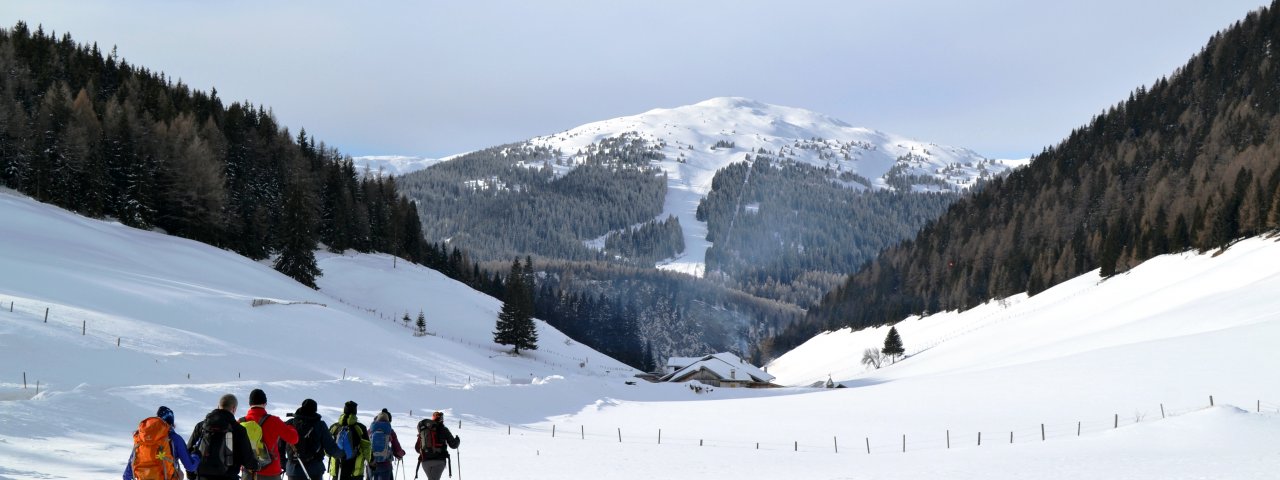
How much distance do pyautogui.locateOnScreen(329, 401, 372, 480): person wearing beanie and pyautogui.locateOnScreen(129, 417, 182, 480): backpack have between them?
2.34 meters

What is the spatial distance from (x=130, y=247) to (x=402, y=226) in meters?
49.0

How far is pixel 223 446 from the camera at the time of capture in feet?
27.0

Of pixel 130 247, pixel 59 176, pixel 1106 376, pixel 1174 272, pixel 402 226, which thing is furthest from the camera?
pixel 402 226

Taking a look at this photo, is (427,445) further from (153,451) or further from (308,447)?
(153,451)

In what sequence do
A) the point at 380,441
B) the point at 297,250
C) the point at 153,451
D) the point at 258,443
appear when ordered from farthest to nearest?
the point at 297,250, the point at 380,441, the point at 258,443, the point at 153,451

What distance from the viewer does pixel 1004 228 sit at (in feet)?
382

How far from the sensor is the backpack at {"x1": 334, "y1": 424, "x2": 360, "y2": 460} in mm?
10422

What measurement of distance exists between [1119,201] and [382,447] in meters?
Answer: 113

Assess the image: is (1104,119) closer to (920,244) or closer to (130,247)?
(920,244)

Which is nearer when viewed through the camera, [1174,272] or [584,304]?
[1174,272]

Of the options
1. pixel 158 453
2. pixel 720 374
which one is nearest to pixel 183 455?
pixel 158 453

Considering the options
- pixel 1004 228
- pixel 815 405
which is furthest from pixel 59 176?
pixel 1004 228

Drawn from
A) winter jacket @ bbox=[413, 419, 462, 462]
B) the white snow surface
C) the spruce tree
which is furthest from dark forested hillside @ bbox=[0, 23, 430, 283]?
winter jacket @ bbox=[413, 419, 462, 462]

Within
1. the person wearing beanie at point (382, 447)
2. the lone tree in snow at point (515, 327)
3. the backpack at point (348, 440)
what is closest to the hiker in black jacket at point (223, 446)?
the backpack at point (348, 440)
